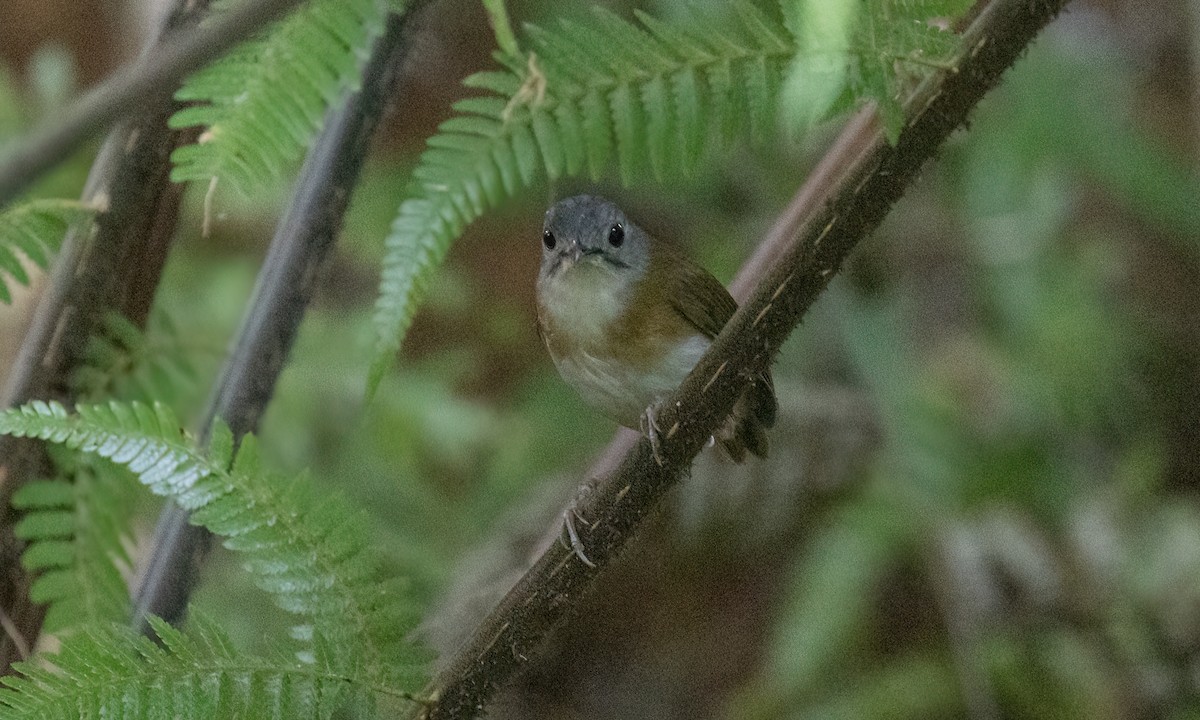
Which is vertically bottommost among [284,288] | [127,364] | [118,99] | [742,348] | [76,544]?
[76,544]

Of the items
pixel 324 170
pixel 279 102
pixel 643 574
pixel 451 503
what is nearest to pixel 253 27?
pixel 279 102

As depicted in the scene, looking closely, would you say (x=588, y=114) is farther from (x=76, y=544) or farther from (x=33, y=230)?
(x=76, y=544)

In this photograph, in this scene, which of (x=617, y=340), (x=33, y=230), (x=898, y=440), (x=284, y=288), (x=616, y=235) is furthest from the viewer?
(x=898, y=440)

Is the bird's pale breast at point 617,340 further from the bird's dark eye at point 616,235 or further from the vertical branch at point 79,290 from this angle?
the vertical branch at point 79,290

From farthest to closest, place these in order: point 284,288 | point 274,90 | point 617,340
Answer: point 617,340 < point 284,288 < point 274,90

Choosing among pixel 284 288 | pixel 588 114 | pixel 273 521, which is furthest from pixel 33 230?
pixel 588 114

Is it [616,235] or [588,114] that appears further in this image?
[616,235]

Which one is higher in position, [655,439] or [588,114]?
[588,114]

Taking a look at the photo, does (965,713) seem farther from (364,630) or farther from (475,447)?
(364,630)
